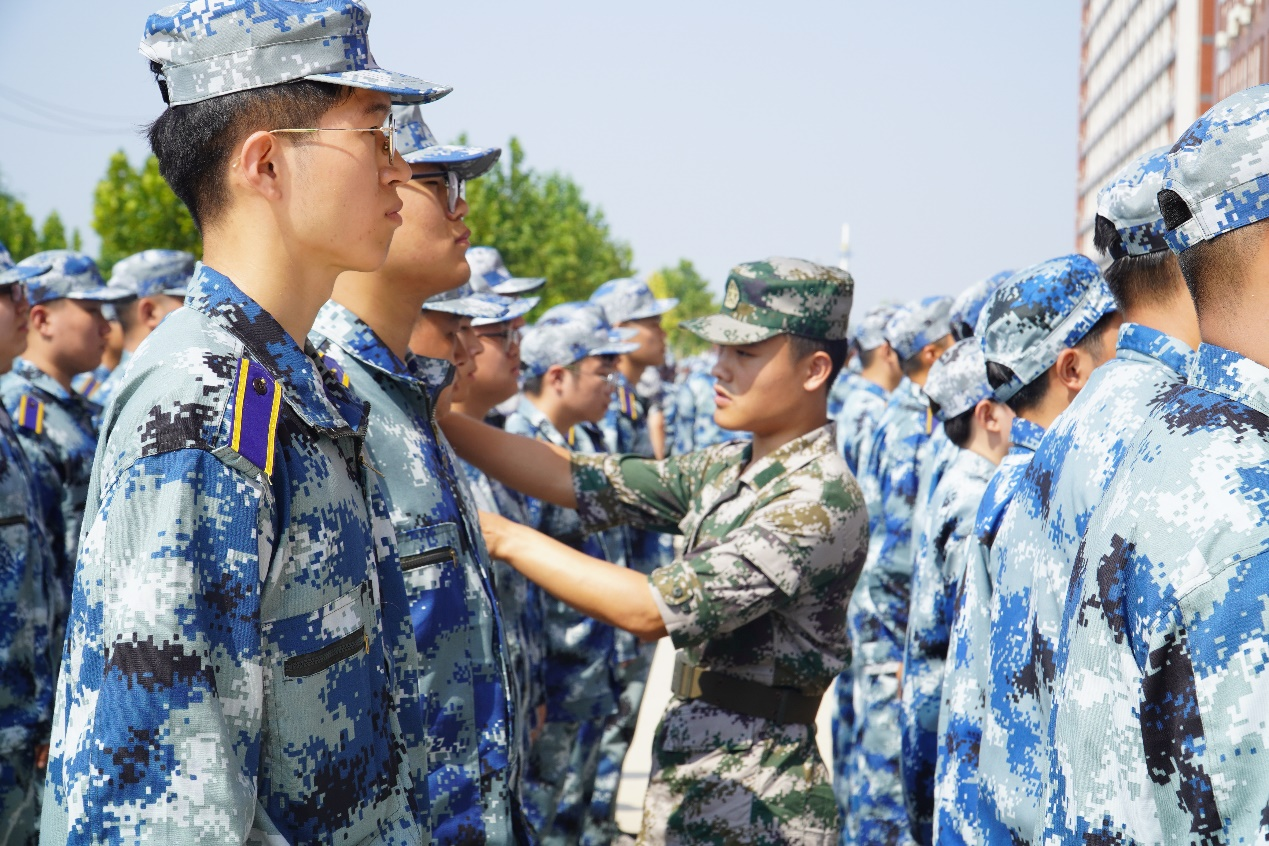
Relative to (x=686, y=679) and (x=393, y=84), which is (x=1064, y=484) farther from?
(x=686, y=679)

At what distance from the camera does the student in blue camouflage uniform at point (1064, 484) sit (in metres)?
2.04

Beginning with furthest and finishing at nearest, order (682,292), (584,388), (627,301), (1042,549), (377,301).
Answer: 1. (682,292)
2. (627,301)
3. (584,388)
4. (377,301)
5. (1042,549)

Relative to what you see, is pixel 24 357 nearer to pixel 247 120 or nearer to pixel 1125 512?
pixel 247 120

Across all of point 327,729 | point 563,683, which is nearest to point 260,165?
point 327,729

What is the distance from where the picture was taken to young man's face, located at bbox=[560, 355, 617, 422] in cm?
621

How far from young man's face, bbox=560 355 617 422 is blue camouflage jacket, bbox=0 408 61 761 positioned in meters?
2.78

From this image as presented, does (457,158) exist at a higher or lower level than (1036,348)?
higher

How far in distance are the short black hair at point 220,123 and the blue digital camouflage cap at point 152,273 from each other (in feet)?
19.7

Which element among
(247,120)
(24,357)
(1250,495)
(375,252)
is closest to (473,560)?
(375,252)

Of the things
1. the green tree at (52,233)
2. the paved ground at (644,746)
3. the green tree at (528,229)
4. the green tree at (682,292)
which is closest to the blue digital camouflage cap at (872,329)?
the paved ground at (644,746)

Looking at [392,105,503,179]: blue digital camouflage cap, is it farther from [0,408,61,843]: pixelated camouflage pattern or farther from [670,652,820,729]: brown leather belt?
[0,408,61,843]: pixelated camouflage pattern

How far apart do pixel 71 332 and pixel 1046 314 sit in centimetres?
498

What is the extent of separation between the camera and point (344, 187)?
184 centimetres

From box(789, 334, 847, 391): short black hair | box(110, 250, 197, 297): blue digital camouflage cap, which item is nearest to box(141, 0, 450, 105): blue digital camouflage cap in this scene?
box(789, 334, 847, 391): short black hair
